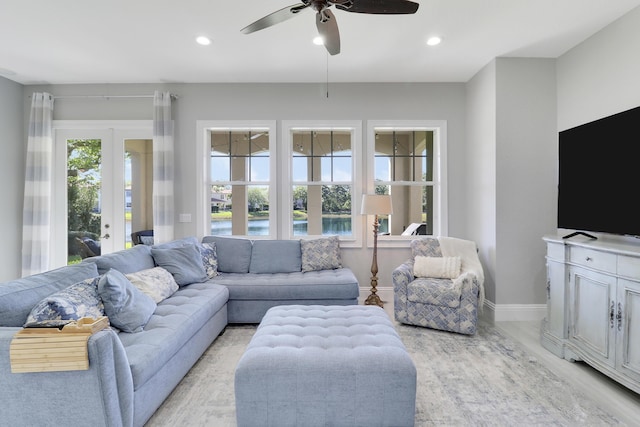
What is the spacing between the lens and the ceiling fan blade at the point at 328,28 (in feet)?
6.81

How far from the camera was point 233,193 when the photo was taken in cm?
454

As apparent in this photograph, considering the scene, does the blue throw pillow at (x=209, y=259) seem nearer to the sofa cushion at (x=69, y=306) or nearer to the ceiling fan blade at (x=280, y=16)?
the sofa cushion at (x=69, y=306)

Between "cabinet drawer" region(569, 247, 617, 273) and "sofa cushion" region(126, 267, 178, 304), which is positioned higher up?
"cabinet drawer" region(569, 247, 617, 273)

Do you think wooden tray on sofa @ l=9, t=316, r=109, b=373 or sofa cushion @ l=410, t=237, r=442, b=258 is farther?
sofa cushion @ l=410, t=237, r=442, b=258

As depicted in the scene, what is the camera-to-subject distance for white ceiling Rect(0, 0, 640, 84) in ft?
8.88

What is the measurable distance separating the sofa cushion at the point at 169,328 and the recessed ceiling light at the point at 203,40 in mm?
2438

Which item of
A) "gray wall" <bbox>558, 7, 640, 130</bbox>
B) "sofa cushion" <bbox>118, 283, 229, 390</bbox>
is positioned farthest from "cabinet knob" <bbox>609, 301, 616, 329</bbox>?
"sofa cushion" <bbox>118, 283, 229, 390</bbox>

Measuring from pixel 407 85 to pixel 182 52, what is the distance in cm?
279

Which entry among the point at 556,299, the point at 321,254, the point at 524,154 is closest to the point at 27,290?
the point at 321,254

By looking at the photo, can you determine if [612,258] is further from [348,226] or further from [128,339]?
[128,339]

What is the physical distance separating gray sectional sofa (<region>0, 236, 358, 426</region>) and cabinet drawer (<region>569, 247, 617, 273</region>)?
1.93 meters

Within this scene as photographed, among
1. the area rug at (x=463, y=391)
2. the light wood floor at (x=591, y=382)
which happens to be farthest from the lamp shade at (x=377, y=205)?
the light wood floor at (x=591, y=382)

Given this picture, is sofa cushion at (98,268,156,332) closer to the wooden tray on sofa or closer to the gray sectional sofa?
the gray sectional sofa

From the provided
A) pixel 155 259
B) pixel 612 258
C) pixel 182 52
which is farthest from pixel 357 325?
pixel 182 52
